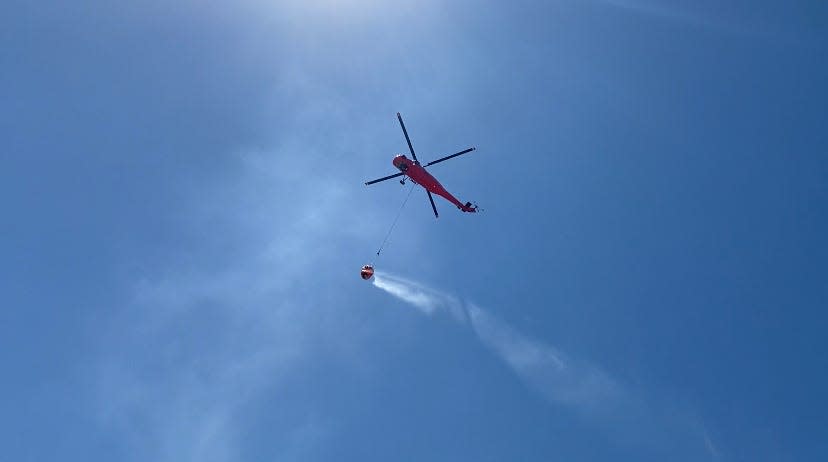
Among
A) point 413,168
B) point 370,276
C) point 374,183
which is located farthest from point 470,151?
point 370,276

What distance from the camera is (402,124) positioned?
94.4 meters

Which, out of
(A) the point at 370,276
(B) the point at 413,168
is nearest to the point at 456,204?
(B) the point at 413,168

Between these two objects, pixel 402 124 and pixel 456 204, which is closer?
pixel 402 124

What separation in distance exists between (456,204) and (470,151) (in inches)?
508

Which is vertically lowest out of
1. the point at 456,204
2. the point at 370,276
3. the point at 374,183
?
the point at 370,276

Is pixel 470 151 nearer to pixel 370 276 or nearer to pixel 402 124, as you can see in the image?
pixel 402 124

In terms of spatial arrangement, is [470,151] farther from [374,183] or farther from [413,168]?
[374,183]

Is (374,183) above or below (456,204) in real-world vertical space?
below

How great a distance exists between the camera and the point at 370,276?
101 metres

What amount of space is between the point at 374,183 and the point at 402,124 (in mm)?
10307

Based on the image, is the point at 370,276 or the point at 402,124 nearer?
the point at 402,124

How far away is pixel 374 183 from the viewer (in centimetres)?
9856

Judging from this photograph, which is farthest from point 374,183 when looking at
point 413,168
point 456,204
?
point 456,204

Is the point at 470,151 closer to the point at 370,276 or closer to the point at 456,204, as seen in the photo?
the point at 456,204
